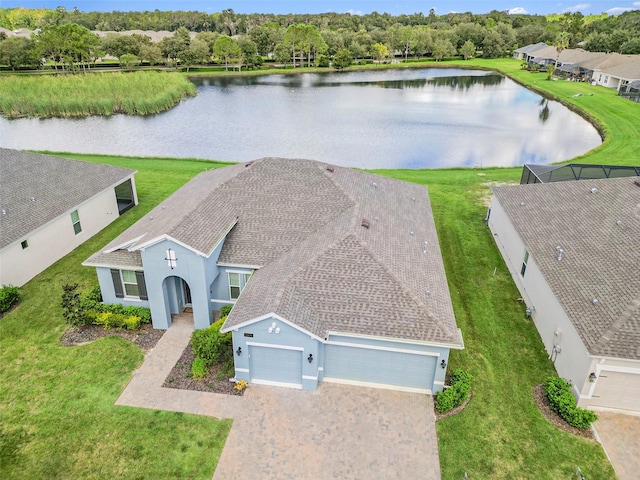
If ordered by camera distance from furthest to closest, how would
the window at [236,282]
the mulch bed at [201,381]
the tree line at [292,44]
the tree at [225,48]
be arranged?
the tree at [225,48] → the tree line at [292,44] → the window at [236,282] → the mulch bed at [201,381]

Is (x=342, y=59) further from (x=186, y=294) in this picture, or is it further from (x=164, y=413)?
(x=164, y=413)

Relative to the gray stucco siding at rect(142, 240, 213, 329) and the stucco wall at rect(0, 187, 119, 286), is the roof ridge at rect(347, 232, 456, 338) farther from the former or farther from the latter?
the stucco wall at rect(0, 187, 119, 286)

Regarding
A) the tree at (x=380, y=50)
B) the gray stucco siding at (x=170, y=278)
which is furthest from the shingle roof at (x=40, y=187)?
the tree at (x=380, y=50)

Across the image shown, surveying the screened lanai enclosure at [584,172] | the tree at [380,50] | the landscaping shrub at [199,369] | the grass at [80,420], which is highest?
the tree at [380,50]

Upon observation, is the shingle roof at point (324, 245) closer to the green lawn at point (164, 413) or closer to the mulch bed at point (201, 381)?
the mulch bed at point (201, 381)

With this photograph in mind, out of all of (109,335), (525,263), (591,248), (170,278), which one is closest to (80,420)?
(109,335)

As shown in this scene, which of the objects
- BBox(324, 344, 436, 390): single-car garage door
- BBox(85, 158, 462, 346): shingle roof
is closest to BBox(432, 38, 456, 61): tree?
BBox(85, 158, 462, 346): shingle roof

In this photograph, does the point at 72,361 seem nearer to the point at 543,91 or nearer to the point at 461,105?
the point at 461,105
